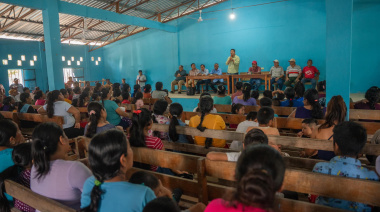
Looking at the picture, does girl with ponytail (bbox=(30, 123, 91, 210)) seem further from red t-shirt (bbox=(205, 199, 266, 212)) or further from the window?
the window

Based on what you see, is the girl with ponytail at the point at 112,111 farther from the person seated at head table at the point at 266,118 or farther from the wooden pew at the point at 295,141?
the person seated at head table at the point at 266,118

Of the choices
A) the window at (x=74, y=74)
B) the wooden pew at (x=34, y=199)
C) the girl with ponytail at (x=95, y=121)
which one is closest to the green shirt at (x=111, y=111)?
the girl with ponytail at (x=95, y=121)

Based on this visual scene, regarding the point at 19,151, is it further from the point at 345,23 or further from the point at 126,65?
the point at 126,65

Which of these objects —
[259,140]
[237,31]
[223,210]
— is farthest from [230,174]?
[237,31]

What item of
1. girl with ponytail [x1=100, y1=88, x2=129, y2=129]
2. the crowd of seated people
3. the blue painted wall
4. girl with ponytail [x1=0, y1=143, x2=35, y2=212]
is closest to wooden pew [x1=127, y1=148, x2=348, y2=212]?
the crowd of seated people

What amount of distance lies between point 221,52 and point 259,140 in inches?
415

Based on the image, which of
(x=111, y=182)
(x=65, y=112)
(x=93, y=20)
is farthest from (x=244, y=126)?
(x=93, y=20)

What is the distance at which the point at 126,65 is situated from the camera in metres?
15.7

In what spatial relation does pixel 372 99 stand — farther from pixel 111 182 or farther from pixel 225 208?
pixel 111 182

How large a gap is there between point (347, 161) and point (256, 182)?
1064 millimetres

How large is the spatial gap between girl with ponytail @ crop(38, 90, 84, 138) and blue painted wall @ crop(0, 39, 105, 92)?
11.3 metres

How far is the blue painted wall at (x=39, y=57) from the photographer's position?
13172 mm

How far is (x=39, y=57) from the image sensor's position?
579 inches

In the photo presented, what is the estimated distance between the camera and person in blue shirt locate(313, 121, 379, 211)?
161cm
